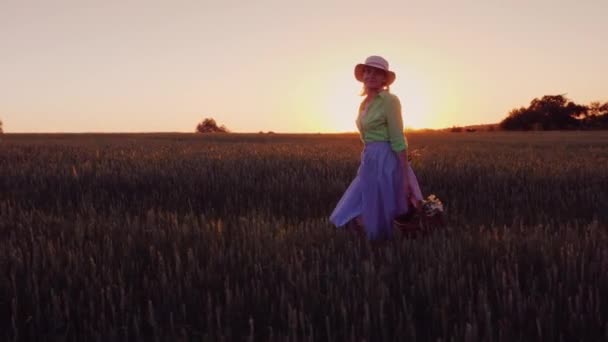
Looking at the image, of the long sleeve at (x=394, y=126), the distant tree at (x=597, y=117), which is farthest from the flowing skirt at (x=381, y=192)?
the distant tree at (x=597, y=117)

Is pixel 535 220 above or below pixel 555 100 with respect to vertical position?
below

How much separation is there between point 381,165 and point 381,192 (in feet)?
0.80

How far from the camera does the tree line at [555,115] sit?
77.4 meters

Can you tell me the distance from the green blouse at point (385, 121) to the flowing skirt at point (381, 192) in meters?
0.10

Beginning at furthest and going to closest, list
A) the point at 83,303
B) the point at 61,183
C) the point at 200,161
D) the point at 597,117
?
1. the point at 597,117
2. the point at 200,161
3. the point at 61,183
4. the point at 83,303

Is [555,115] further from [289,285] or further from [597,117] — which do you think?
[289,285]

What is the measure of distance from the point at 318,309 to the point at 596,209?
5252mm

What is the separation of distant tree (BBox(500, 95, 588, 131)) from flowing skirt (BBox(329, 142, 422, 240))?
76.5 m

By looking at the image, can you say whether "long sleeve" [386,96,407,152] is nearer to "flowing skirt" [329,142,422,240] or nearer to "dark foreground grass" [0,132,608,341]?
"flowing skirt" [329,142,422,240]

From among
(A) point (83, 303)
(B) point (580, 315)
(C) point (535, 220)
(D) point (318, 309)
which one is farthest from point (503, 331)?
(C) point (535, 220)

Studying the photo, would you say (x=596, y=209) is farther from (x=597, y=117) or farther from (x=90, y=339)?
(x=597, y=117)

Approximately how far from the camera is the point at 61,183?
8.40 m

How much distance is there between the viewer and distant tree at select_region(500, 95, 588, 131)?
78.4m

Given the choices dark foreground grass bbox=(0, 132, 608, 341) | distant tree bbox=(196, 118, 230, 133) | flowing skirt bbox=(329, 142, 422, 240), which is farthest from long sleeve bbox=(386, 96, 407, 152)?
distant tree bbox=(196, 118, 230, 133)
